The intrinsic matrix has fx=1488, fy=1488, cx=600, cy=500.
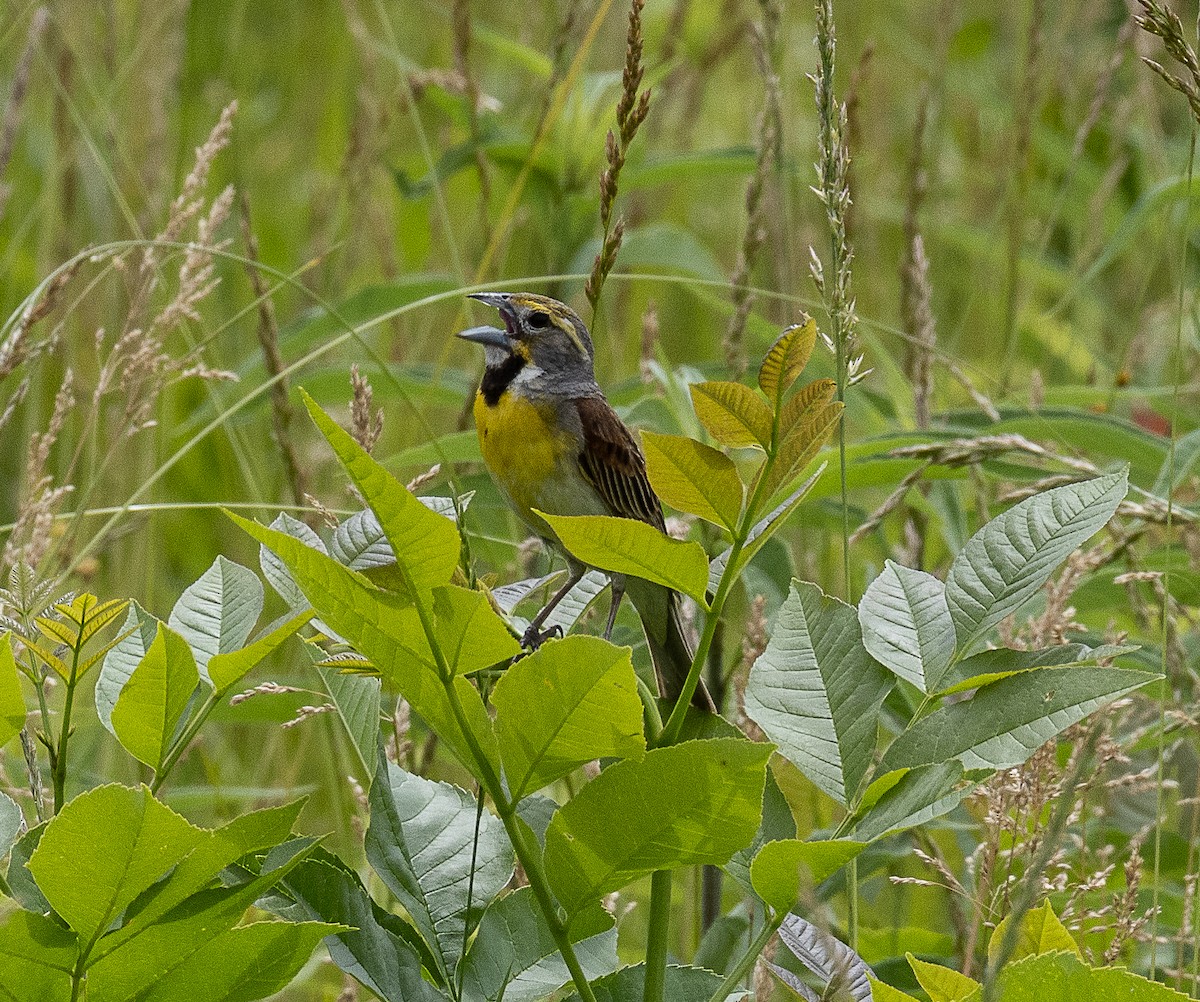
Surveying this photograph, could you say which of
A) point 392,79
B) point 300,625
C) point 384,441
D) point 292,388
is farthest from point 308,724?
point 392,79

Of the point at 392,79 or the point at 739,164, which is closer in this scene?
the point at 739,164

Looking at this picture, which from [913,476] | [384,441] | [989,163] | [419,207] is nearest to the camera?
[913,476]

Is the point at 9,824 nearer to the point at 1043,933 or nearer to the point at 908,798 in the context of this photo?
the point at 908,798

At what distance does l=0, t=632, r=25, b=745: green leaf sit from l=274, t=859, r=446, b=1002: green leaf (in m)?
0.24

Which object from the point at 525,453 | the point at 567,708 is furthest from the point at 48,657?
the point at 525,453

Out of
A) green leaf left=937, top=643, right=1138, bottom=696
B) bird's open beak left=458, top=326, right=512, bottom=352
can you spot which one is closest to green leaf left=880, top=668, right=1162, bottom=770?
green leaf left=937, top=643, right=1138, bottom=696

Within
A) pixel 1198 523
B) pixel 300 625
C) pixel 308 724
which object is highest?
pixel 300 625

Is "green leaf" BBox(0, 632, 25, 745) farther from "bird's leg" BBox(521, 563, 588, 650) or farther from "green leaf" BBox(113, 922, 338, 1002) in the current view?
"bird's leg" BBox(521, 563, 588, 650)

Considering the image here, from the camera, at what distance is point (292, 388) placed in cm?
366

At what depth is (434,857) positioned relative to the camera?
→ 1.21 m

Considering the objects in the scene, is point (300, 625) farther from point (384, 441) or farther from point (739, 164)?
point (384, 441)

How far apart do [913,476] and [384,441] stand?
2.56 meters

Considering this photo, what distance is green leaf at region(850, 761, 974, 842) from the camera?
3.29ft

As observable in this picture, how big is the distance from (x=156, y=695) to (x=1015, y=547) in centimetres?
68
